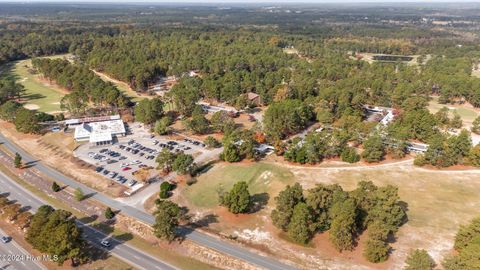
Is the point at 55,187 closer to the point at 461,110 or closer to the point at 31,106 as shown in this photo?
the point at 31,106

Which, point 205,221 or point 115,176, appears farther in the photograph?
point 115,176

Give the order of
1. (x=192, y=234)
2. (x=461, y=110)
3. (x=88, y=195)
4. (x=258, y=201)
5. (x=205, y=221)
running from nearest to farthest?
(x=192, y=234) → (x=205, y=221) → (x=258, y=201) → (x=88, y=195) → (x=461, y=110)

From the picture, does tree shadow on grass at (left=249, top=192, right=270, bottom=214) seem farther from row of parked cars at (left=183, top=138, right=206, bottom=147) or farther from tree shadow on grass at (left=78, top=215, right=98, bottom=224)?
tree shadow on grass at (left=78, top=215, right=98, bottom=224)

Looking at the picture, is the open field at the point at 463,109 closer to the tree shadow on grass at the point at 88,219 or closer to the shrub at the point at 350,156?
the shrub at the point at 350,156

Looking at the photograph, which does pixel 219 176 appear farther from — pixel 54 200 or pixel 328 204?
pixel 54 200

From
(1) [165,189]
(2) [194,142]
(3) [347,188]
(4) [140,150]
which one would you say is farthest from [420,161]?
(4) [140,150]

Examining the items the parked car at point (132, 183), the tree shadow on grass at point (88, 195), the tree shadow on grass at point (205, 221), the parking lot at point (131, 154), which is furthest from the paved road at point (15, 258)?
the tree shadow on grass at point (205, 221)

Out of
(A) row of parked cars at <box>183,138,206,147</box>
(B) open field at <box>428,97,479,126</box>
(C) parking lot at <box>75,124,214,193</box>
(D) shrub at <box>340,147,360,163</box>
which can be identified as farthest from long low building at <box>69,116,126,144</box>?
(B) open field at <box>428,97,479,126</box>
